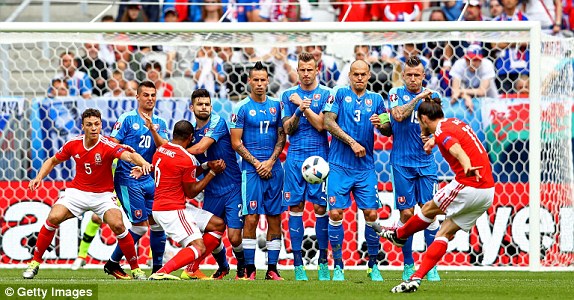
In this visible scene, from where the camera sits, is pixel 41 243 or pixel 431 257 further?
pixel 41 243

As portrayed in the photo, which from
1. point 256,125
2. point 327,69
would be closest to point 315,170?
point 256,125

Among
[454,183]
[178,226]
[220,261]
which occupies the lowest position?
[220,261]

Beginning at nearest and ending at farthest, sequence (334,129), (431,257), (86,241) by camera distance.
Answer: (431,257) < (334,129) < (86,241)

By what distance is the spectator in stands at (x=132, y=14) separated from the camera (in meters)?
17.7

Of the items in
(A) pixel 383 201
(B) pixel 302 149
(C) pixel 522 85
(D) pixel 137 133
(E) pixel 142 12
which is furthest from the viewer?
(E) pixel 142 12

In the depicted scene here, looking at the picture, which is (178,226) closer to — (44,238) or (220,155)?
(220,155)

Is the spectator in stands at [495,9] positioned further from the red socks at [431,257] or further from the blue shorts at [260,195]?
the red socks at [431,257]

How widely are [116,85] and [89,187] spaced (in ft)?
11.4

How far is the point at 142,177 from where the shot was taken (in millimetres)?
12031

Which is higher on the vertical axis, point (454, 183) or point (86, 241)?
point (454, 183)

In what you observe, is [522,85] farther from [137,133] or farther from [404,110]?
[137,133]

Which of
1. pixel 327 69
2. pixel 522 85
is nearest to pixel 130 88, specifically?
pixel 327 69

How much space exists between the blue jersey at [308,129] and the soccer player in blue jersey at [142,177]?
4.42 feet

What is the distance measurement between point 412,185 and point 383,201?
89.0 inches
